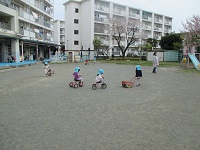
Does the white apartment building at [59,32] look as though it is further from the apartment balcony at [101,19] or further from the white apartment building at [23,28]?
the apartment balcony at [101,19]

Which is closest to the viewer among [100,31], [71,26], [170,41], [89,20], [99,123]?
[99,123]

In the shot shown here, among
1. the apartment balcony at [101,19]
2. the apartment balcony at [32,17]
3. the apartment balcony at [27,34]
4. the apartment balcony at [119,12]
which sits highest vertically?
the apartment balcony at [119,12]

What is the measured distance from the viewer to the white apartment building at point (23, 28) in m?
23.3

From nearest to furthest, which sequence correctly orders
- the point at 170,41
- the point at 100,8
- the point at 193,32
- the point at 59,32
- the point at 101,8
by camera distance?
the point at 193,32
the point at 170,41
the point at 100,8
the point at 101,8
the point at 59,32

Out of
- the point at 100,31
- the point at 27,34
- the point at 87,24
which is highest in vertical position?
the point at 87,24

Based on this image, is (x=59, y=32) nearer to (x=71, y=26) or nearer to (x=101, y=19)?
(x=71, y=26)

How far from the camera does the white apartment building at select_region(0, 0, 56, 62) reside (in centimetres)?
2331

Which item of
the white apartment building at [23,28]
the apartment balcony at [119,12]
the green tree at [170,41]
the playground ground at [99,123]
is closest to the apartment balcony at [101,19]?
the apartment balcony at [119,12]

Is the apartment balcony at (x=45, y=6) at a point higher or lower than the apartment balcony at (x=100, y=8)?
lower

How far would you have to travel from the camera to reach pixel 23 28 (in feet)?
88.4

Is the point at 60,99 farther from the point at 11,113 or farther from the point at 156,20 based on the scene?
the point at 156,20

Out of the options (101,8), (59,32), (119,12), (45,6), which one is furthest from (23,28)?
(59,32)

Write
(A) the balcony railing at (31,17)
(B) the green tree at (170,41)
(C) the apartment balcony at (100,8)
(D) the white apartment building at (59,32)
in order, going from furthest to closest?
(D) the white apartment building at (59,32), (C) the apartment balcony at (100,8), (B) the green tree at (170,41), (A) the balcony railing at (31,17)

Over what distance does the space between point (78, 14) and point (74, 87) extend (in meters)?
40.6
